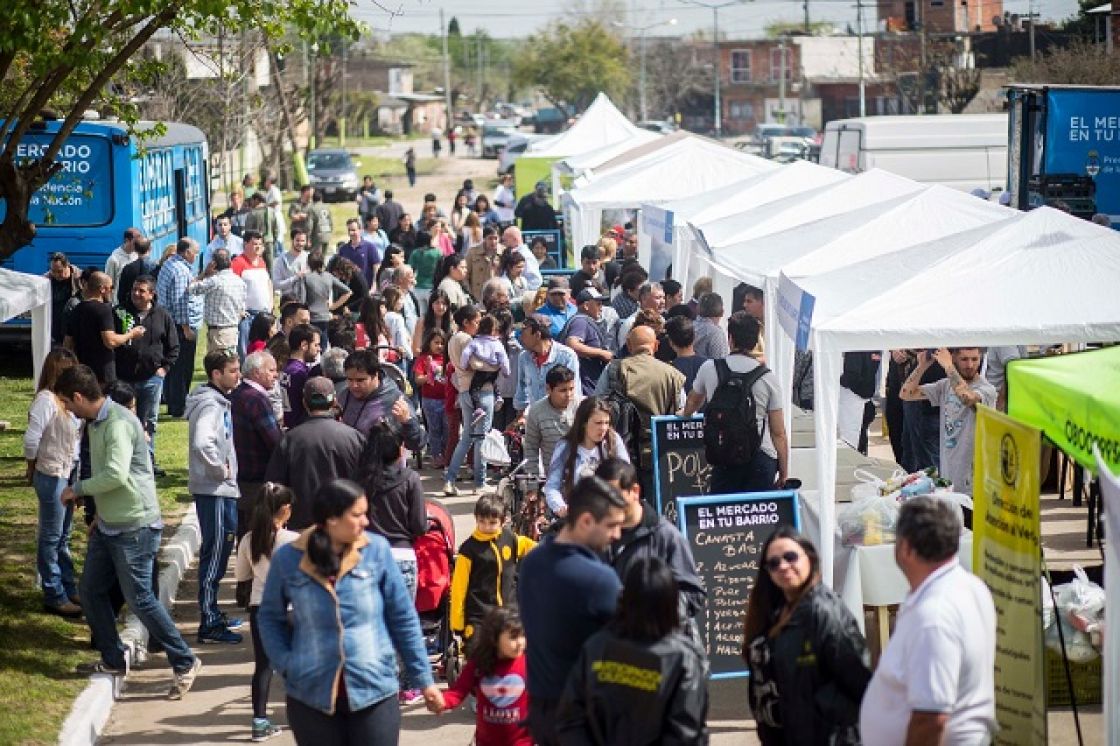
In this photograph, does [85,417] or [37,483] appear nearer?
[85,417]

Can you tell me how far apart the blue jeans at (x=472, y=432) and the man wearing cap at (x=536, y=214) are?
14251mm

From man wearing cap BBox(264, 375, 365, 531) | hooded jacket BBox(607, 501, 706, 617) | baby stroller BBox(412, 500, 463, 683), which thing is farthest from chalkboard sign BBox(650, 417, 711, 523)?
hooded jacket BBox(607, 501, 706, 617)

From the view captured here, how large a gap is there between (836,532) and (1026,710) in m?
2.34

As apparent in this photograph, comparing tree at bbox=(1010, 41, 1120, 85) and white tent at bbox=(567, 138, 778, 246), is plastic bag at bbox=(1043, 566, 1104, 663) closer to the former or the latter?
white tent at bbox=(567, 138, 778, 246)

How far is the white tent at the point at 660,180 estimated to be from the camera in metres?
21.9

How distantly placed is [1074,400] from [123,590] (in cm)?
530

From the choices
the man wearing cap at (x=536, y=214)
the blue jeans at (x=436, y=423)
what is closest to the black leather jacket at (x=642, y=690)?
the blue jeans at (x=436, y=423)

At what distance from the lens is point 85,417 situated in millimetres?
8820

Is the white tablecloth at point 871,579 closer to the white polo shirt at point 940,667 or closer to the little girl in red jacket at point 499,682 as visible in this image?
the little girl in red jacket at point 499,682

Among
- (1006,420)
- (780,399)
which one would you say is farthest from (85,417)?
(1006,420)

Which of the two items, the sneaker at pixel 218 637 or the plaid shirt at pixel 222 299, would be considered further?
the plaid shirt at pixel 222 299

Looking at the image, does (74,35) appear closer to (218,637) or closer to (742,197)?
(218,637)

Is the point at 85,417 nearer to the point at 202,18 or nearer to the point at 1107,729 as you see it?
the point at 202,18

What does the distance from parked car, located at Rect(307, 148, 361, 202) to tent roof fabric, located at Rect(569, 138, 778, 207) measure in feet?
108
